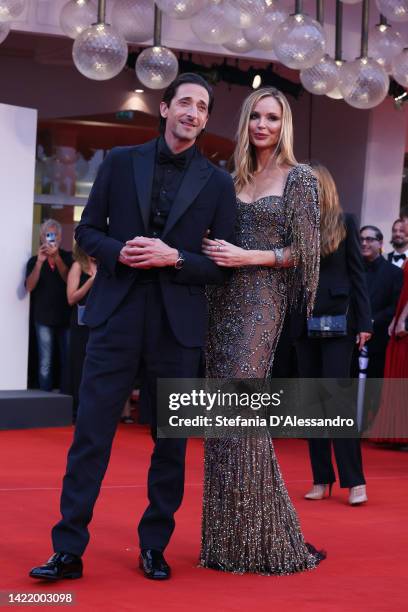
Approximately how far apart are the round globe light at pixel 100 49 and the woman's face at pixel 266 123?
3.54m

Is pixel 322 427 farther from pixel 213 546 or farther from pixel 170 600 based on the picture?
pixel 170 600

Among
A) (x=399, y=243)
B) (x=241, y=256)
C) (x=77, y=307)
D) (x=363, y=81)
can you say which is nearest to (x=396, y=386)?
(x=399, y=243)

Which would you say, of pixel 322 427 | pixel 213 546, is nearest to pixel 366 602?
pixel 213 546

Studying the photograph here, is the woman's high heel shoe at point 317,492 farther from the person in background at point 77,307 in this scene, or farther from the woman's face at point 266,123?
the person in background at point 77,307

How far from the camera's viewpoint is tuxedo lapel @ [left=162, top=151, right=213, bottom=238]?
3.51 metres

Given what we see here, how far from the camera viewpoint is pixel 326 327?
5332 mm

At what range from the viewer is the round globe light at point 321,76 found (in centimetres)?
802

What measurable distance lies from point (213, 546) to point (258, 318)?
80 cm

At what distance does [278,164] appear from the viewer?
383 cm

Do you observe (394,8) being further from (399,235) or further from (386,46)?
(399,235)

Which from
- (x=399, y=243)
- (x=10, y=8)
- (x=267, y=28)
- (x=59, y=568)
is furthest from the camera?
(x=399, y=243)

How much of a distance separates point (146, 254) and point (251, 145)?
0.74 metres

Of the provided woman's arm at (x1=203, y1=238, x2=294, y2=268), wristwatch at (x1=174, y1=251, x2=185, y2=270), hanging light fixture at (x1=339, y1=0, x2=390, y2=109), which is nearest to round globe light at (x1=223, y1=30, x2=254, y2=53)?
hanging light fixture at (x1=339, y1=0, x2=390, y2=109)

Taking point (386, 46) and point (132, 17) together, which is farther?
point (386, 46)
